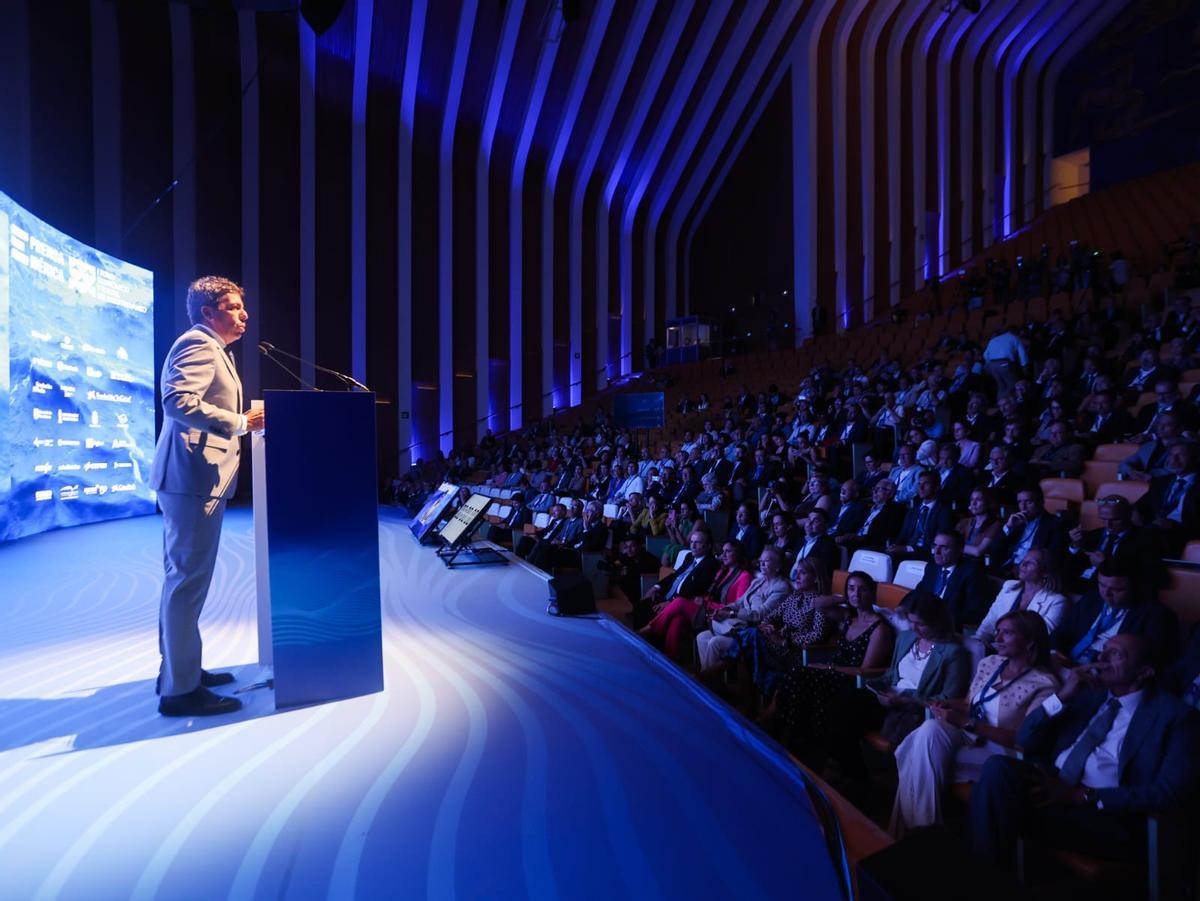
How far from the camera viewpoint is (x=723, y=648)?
3.72 metres

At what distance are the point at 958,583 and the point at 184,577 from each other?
3.62m

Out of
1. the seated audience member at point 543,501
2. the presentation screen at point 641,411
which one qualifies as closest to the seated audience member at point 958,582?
the seated audience member at point 543,501

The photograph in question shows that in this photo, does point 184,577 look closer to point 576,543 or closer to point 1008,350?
point 576,543

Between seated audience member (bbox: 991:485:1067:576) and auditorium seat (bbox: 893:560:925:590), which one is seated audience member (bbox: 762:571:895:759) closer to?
auditorium seat (bbox: 893:560:925:590)

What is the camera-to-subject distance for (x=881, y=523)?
17.4 ft

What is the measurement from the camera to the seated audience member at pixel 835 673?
2.94m

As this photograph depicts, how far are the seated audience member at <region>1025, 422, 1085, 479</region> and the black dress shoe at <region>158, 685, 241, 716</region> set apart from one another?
5.28 meters

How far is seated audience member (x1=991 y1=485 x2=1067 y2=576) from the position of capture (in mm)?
4045

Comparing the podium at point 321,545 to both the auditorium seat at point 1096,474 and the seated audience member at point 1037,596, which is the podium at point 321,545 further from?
the auditorium seat at point 1096,474

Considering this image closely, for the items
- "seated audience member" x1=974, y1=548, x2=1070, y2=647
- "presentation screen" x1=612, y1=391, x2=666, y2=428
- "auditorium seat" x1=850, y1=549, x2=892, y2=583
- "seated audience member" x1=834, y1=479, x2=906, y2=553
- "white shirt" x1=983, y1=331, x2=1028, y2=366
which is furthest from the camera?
"presentation screen" x1=612, y1=391, x2=666, y2=428

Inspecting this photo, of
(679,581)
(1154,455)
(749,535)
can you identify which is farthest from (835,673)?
(1154,455)

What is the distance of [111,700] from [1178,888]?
3644 mm

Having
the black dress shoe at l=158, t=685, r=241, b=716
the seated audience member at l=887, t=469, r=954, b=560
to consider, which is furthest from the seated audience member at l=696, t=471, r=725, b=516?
the black dress shoe at l=158, t=685, r=241, b=716

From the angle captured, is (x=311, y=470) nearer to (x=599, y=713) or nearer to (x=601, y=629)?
(x=599, y=713)
